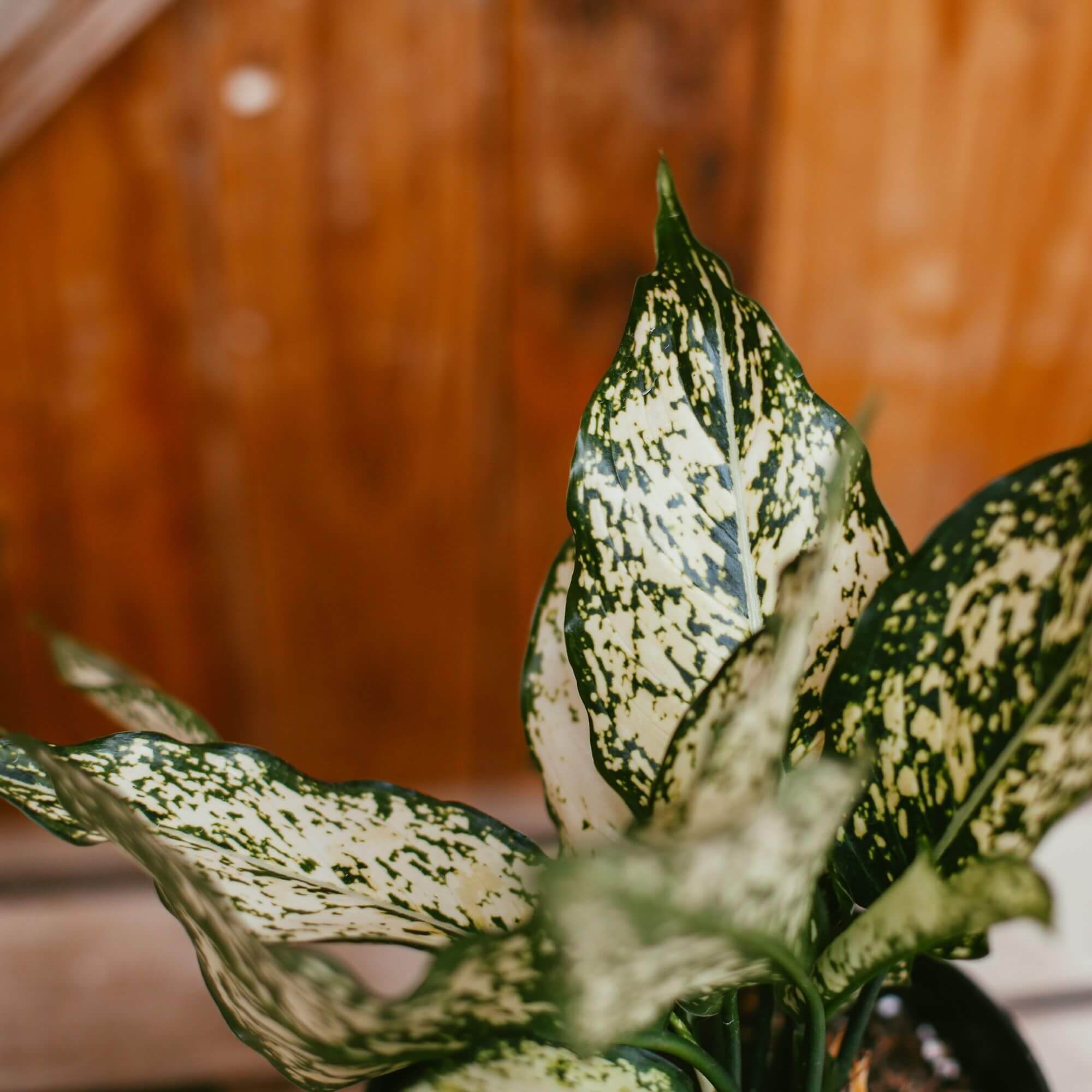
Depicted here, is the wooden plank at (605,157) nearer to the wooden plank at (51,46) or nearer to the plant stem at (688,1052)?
the wooden plank at (51,46)

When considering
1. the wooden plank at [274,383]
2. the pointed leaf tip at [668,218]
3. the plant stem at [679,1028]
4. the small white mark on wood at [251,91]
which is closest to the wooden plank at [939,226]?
the wooden plank at [274,383]

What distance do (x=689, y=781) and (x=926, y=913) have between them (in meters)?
0.05

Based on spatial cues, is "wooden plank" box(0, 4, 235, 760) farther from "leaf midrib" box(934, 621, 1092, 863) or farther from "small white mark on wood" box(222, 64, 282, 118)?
"leaf midrib" box(934, 621, 1092, 863)

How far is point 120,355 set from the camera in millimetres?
750

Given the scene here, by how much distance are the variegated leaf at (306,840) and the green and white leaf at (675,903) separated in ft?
0.25

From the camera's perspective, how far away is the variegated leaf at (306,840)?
231 millimetres

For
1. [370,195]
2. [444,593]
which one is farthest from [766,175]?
[444,593]

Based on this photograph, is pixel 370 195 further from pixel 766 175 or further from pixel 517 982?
pixel 517 982

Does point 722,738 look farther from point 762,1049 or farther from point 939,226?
point 939,226

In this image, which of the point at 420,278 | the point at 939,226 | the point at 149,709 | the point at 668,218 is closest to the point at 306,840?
the point at 149,709

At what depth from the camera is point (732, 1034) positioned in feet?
0.87

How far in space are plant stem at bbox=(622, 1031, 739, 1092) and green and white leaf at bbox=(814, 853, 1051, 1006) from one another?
36 mm

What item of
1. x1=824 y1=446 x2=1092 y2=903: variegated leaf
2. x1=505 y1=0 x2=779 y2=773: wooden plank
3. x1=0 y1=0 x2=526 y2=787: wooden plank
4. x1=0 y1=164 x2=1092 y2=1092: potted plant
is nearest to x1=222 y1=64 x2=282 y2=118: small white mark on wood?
x1=0 y1=0 x2=526 y2=787: wooden plank

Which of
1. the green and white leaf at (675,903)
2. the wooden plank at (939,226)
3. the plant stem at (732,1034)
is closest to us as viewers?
the green and white leaf at (675,903)
